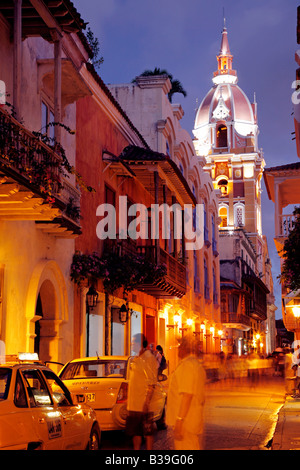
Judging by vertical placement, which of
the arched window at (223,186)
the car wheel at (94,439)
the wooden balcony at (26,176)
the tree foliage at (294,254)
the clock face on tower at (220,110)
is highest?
the clock face on tower at (220,110)

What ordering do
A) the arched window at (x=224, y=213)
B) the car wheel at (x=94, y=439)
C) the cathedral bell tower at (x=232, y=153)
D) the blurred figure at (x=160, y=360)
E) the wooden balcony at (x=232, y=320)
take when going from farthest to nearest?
the arched window at (x=224, y=213) < the cathedral bell tower at (x=232, y=153) < the wooden balcony at (x=232, y=320) < the blurred figure at (x=160, y=360) < the car wheel at (x=94, y=439)

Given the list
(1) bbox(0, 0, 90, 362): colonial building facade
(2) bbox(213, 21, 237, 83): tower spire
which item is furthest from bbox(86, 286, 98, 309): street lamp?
(2) bbox(213, 21, 237, 83): tower spire

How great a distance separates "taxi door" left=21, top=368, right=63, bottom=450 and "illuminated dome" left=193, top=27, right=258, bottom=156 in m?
89.6

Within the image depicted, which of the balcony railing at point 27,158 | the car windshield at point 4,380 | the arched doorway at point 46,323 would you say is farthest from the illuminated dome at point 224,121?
the car windshield at point 4,380

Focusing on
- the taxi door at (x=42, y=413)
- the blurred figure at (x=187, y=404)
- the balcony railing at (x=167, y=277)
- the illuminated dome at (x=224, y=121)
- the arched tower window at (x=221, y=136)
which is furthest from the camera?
the arched tower window at (x=221, y=136)

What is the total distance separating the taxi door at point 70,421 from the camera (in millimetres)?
8883

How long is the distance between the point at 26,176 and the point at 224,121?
89.6 m

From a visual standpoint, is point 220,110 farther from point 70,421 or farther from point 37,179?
point 70,421

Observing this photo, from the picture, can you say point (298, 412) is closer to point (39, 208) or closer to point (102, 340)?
point (102, 340)

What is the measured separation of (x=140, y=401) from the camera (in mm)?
10047

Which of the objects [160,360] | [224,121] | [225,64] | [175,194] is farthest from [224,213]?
[160,360]

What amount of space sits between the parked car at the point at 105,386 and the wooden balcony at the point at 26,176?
302 centimetres

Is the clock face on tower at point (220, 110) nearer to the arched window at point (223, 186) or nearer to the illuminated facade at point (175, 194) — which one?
the arched window at point (223, 186)

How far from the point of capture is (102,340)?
22531 mm
